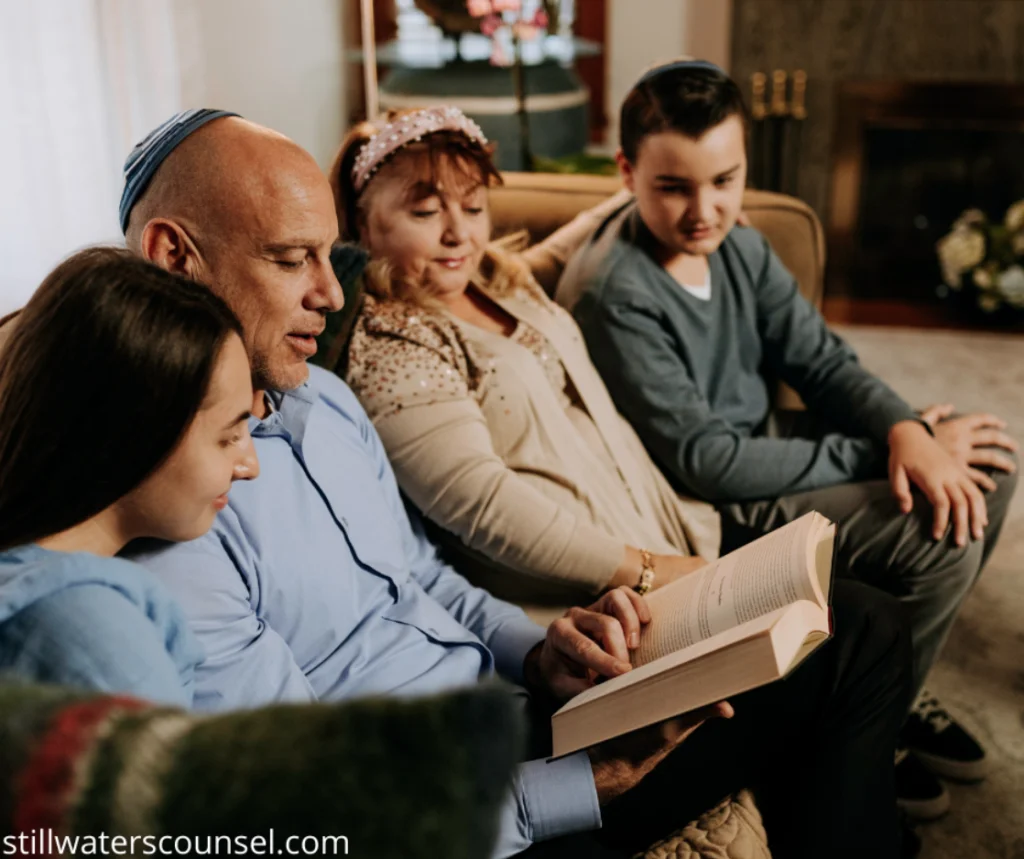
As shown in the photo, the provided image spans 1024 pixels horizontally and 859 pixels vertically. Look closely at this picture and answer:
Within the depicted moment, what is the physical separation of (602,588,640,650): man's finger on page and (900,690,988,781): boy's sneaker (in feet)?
2.51

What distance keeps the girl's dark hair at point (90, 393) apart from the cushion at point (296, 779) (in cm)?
32

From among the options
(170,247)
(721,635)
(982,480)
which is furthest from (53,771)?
(982,480)

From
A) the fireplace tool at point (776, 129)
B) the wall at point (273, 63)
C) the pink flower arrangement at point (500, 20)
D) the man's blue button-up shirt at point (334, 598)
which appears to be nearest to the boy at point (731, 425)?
the man's blue button-up shirt at point (334, 598)

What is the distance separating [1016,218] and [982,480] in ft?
8.22

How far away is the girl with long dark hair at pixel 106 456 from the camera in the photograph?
2.06 ft

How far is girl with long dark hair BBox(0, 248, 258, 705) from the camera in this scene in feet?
2.06

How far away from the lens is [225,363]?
30.3 inches

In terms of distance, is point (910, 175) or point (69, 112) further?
point (910, 175)

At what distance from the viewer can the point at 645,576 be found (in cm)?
132

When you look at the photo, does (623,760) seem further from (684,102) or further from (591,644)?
(684,102)

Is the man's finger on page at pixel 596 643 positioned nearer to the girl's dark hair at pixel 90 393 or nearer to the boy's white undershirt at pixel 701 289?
the girl's dark hair at pixel 90 393

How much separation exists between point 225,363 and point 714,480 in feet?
3.19

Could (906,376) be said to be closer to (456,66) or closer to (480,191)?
(456,66)

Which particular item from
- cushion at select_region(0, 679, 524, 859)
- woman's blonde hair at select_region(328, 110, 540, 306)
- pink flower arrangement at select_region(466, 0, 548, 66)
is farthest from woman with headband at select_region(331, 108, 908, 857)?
pink flower arrangement at select_region(466, 0, 548, 66)
